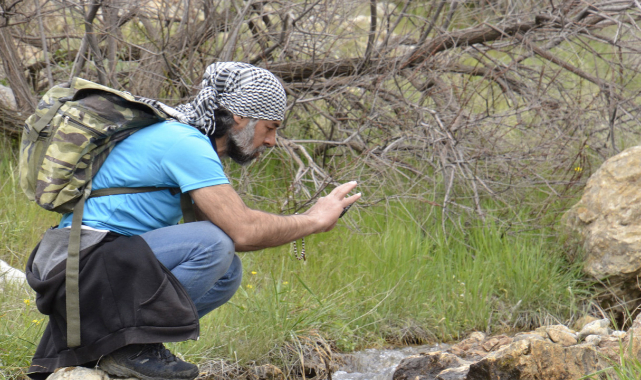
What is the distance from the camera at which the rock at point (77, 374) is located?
2457 mm

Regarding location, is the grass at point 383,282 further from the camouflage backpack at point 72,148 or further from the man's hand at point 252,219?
the camouflage backpack at point 72,148

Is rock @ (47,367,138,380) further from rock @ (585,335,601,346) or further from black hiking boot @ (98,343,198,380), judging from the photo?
rock @ (585,335,601,346)

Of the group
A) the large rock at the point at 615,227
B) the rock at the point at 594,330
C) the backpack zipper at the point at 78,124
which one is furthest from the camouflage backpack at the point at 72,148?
the large rock at the point at 615,227

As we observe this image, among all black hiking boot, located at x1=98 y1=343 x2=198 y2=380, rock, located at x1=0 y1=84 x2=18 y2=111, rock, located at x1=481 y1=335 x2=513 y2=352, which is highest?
rock, located at x1=0 y1=84 x2=18 y2=111

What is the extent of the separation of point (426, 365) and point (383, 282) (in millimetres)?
1234

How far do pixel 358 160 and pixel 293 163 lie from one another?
820 mm

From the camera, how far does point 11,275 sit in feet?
13.1

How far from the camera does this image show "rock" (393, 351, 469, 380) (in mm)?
3375

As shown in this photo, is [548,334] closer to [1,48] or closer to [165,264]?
[165,264]

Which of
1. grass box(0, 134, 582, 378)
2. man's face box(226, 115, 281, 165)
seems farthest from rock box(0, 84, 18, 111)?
man's face box(226, 115, 281, 165)

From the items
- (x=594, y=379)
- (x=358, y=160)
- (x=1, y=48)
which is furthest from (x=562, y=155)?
(x=1, y=48)

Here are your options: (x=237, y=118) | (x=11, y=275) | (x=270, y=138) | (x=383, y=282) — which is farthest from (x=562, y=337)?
(x=11, y=275)

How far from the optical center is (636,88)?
5.77 meters

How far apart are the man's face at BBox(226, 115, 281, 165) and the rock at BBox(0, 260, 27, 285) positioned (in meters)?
1.73
